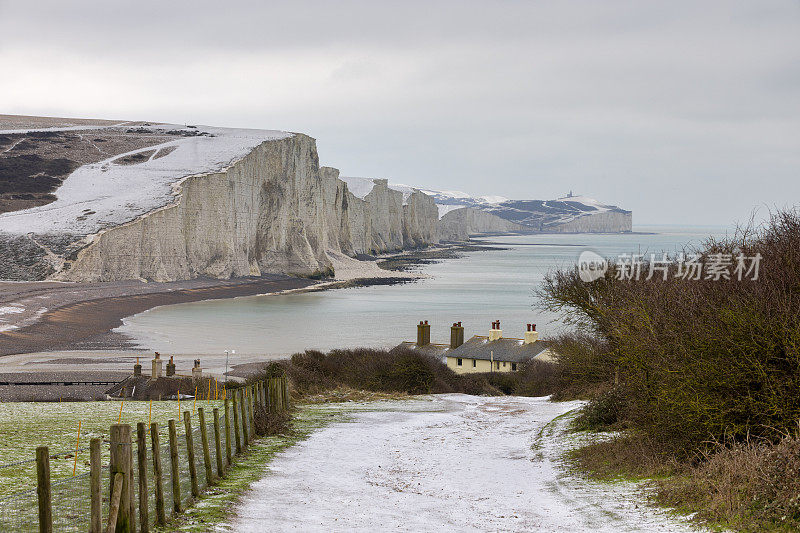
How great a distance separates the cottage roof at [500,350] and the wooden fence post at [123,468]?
29.7 m

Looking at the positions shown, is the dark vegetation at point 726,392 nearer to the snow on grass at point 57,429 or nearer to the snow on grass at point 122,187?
the snow on grass at point 57,429

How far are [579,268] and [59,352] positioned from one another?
29.3 metres

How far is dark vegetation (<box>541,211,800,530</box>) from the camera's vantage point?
8852mm

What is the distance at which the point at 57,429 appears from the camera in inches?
588

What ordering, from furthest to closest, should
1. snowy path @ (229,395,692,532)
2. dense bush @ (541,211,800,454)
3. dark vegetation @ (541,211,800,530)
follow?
dense bush @ (541,211,800,454)
snowy path @ (229,395,692,532)
dark vegetation @ (541,211,800,530)

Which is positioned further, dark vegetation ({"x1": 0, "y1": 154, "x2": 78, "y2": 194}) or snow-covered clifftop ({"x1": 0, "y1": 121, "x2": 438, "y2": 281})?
dark vegetation ({"x1": 0, "y1": 154, "x2": 78, "y2": 194})

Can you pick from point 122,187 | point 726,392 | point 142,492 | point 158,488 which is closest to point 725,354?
point 726,392

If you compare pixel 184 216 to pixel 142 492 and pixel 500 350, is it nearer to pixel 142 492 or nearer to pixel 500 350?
pixel 500 350

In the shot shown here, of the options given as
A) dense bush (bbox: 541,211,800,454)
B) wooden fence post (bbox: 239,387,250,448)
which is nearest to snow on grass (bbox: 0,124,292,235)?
wooden fence post (bbox: 239,387,250,448)

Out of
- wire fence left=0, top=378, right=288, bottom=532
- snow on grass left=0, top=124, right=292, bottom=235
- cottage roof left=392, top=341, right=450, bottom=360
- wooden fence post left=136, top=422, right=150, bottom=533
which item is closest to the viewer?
wire fence left=0, top=378, right=288, bottom=532

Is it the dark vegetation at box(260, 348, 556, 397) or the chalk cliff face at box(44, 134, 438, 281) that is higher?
the chalk cliff face at box(44, 134, 438, 281)

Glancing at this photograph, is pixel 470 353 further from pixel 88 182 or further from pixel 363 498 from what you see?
pixel 88 182

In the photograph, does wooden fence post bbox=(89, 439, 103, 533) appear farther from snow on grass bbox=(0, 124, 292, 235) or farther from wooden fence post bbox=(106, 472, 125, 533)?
snow on grass bbox=(0, 124, 292, 235)

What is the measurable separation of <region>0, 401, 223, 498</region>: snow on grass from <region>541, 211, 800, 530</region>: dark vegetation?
7.60 meters
